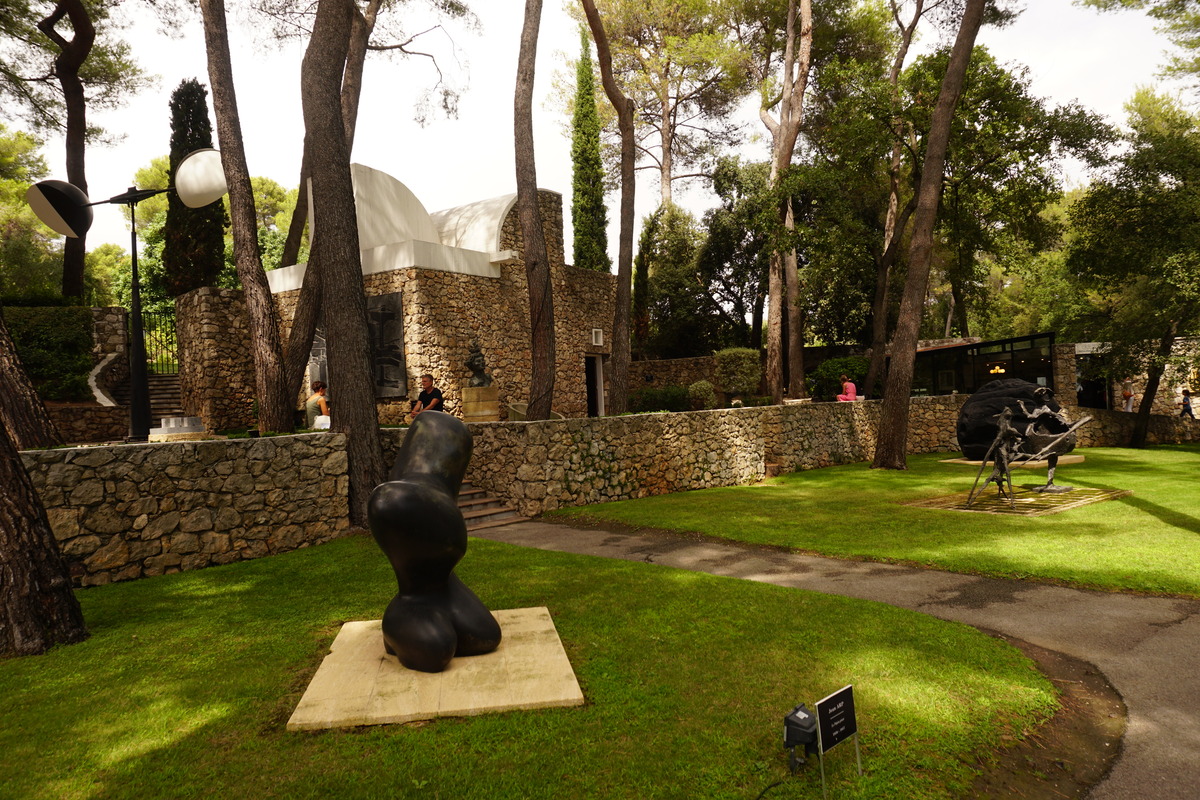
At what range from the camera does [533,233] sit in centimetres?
1166

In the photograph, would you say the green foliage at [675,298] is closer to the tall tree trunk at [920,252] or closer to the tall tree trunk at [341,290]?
the tall tree trunk at [920,252]

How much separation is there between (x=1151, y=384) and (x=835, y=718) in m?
19.3

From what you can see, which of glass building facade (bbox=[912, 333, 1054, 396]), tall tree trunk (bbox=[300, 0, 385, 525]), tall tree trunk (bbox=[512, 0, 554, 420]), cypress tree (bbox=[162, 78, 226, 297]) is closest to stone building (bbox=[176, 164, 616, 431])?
cypress tree (bbox=[162, 78, 226, 297])

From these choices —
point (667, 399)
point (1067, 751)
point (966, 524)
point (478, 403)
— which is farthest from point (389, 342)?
point (1067, 751)

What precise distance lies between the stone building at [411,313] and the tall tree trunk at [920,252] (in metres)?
7.67

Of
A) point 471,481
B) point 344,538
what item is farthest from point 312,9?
point 344,538

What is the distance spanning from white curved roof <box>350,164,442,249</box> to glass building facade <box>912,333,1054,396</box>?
13881 millimetres

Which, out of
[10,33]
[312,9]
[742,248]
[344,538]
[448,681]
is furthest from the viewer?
[742,248]

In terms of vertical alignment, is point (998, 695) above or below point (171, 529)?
below

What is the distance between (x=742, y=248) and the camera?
25.8 m

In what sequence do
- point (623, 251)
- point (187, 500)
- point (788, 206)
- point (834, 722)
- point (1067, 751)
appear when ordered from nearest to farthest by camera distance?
1. point (834, 722)
2. point (1067, 751)
3. point (187, 500)
4. point (623, 251)
5. point (788, 206)

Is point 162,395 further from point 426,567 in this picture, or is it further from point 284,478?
point 426,567

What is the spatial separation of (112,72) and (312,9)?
315 inches

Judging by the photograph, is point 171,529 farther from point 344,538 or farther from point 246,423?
point 246,423
